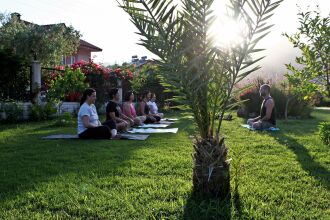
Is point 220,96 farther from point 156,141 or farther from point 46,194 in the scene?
point 156,141

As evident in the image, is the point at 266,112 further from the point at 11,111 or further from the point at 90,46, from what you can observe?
the point at 90,46

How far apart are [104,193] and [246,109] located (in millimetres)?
12991

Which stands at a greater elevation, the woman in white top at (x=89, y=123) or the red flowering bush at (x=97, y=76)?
the red flowering bush at (x=97, y=76)

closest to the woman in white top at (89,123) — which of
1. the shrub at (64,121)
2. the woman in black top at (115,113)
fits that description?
the woman in black top at (115,113)

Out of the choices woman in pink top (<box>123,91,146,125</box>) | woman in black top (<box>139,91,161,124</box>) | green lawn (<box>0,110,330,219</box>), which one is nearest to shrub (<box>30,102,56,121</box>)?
woman in black top (<box>139,91,161,124</box>)

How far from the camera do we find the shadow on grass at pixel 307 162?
486 centimetres

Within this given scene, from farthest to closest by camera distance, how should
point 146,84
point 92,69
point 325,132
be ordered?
1. point 146,84
2. point 92,69
3. point 325,132

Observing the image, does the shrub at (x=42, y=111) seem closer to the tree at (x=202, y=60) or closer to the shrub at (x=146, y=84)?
the shrub at (x=146, y=84)

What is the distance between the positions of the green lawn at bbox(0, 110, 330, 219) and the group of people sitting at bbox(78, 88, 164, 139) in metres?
0.83

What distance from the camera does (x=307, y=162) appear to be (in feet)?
19.1

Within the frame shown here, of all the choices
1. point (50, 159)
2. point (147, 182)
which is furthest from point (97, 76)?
point (147, 182)

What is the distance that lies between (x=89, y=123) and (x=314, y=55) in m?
4.79

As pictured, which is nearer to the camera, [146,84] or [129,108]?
[129,108]

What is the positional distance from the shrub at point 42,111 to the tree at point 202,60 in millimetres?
9830
